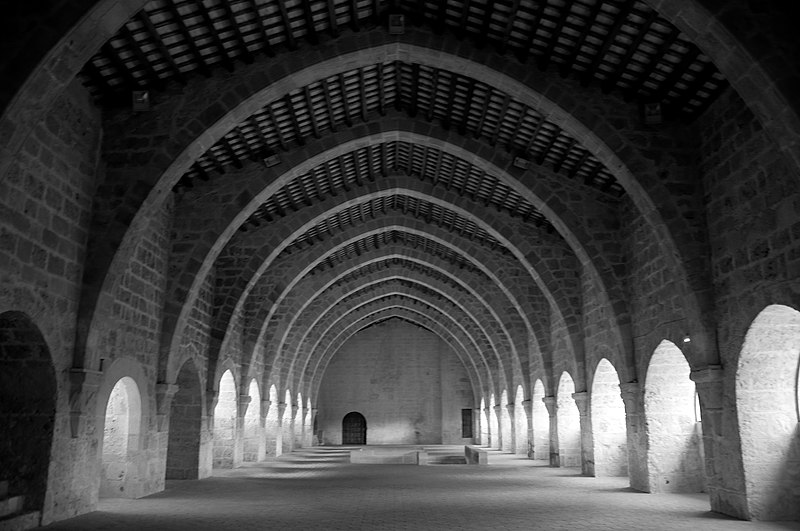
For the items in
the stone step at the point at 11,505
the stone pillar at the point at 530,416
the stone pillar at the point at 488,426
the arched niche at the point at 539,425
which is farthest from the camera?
the stone pillar at the point at 488,426

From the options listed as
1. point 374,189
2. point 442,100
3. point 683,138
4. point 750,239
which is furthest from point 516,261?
point 750,239

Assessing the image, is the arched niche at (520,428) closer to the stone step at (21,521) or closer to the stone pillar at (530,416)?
the stone pillar at (530,416)

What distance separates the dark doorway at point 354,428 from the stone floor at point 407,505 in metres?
19.4

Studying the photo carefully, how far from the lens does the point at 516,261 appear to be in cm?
1675

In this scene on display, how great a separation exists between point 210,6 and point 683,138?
21.8ft

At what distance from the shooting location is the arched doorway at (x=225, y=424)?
16109mm

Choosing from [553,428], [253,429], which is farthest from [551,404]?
[253,429]

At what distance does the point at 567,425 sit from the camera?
1611 cm

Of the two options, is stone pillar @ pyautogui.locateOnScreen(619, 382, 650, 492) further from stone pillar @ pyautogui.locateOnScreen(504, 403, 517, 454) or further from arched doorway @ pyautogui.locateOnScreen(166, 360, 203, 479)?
stone pillar @ pyautogui.locateOnScreen(504, 403, 517, 454)

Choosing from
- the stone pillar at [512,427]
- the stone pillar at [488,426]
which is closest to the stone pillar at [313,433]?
the stone pillar at [488,426]

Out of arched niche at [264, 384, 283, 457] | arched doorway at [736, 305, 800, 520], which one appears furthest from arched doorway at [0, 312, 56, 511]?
arched niche at [264, 384, 283, 457]

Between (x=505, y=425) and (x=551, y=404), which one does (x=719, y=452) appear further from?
(x=505, y=425)

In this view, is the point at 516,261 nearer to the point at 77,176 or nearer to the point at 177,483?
the point at 177,483

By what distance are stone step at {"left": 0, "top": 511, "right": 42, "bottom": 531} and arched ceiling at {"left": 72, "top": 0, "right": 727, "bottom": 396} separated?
4351 mm
